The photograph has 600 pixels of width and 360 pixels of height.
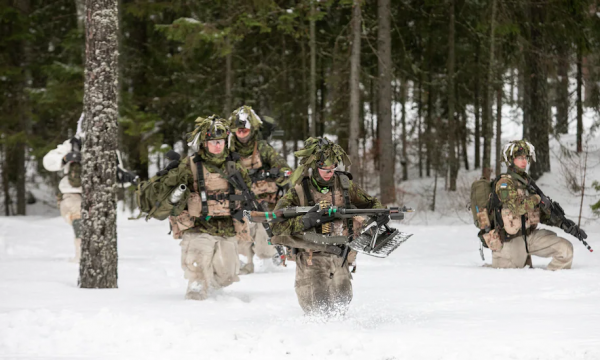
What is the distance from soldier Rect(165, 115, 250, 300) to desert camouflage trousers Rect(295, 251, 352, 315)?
1663 millimetres

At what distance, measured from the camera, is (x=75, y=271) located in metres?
10.8

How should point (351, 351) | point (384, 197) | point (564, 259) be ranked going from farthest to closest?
1. point (384, 197)
2. point (564, 259)
3. point (351, 351)

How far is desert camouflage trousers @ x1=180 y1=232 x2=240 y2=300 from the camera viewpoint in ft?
27.0

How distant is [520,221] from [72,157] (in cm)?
700

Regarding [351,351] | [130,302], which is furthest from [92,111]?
[351,351]

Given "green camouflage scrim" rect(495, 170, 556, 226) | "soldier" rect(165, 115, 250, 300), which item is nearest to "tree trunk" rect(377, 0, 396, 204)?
"green camouflage scrim" rect(495, 170, 556, 226)

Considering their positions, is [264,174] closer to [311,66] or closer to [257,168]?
[257,168]

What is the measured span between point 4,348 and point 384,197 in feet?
48.2

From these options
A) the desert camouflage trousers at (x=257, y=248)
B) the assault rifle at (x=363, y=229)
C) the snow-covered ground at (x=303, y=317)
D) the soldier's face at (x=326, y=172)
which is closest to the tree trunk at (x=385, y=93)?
the snow-covered ground at (x=303, y=317)

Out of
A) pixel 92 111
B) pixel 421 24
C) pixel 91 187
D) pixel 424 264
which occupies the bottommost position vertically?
pixel 424 264

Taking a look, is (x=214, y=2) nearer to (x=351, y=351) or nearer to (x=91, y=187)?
(x=91, y=187)

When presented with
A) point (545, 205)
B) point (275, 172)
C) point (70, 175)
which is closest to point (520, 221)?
point (545, 205)

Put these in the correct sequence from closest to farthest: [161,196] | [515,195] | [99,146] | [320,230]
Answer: [320,230]
[161,196]
[99,146]
[515,195]

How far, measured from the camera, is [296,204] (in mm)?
6859
